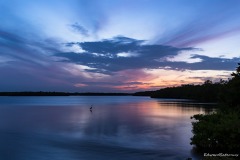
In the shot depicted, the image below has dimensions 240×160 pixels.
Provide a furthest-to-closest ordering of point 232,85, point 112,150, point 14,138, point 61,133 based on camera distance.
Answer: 1. point 61,133
2. point 14,138
3. point 232,85
4. point 112,150

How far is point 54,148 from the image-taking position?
24484 mm

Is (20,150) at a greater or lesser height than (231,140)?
lesser

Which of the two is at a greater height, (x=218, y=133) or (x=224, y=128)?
(x=224, y=128)

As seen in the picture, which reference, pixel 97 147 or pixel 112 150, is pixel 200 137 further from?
pixel 97 147

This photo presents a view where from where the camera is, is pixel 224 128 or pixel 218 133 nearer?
pixel 224 128

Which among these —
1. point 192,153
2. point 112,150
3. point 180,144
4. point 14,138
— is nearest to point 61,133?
point 14,138

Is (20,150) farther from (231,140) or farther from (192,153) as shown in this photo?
(231,140)

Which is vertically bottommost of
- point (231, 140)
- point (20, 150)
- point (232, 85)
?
point (20, 150)

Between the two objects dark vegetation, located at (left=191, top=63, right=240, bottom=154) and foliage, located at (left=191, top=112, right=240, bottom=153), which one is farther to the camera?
dark vegetation, located at (left=191, top=63, right=240, bottom=154)

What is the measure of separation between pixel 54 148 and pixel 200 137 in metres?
11.6

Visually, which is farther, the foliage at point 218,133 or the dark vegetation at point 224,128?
the dark vegetation at point 224,128

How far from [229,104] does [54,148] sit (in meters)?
15.1

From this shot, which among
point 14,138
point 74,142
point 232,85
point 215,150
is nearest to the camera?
point 215,150

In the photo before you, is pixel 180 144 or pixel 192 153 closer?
pixel 192 153
